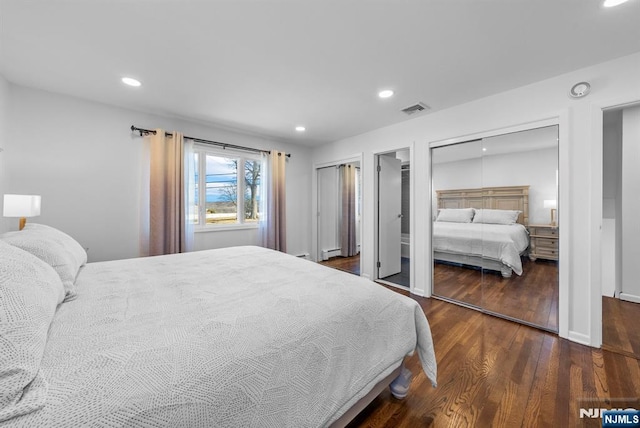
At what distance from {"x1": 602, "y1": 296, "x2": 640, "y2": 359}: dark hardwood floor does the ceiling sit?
7.86ft

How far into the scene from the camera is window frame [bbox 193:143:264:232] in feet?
11.9

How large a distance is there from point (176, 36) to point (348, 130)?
2610 millimetres

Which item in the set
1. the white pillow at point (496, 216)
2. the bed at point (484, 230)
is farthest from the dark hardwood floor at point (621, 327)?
the white pillow at point (496, 216)

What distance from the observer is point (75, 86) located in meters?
2.46

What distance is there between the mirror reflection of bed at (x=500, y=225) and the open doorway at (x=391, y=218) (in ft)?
2.06

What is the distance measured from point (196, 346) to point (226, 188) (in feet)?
11.1

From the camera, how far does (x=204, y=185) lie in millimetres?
3674

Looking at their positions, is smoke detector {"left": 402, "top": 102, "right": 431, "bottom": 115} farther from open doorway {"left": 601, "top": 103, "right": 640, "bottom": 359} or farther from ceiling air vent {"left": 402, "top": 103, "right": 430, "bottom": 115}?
open doorway {"left": 601, "top": 103, "right": 640, "bottom": 359}

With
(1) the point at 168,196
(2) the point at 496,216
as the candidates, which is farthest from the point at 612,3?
(1) the point at 168,196

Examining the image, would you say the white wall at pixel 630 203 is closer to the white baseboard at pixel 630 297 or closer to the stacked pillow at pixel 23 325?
the white baseboard at pixel 630 297

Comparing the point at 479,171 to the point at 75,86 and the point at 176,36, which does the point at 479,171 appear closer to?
the point at 176,36

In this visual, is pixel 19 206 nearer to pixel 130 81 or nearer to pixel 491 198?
pixel 130 81

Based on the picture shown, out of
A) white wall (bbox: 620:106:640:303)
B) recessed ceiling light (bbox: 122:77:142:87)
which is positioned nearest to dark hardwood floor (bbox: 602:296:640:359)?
white wall (bbox: 620:106:640:303)

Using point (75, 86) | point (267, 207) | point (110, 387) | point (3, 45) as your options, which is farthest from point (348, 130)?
point (110, 387)
